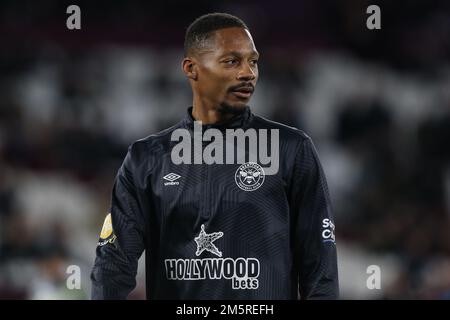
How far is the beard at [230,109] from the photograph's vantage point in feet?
11.4

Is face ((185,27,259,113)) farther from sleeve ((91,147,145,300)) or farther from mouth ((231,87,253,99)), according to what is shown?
sleeve ((91,147,145,300))

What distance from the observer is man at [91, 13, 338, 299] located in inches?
132

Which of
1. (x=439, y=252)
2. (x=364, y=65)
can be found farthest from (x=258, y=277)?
(x=364, y=65)

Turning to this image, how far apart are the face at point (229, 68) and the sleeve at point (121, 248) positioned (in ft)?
1.42

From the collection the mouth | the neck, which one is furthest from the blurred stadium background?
the mouth

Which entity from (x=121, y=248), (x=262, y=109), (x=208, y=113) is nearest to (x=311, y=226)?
(x=208, y=113)

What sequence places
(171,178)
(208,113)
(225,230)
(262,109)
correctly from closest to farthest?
(225,230) → (171,178) → (208,113) → (262,109)

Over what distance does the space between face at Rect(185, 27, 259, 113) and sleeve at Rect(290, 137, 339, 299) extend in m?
0.29

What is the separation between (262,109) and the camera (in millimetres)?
9336

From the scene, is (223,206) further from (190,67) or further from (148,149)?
(190,67)

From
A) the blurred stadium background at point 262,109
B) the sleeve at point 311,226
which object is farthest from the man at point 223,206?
the blurred stadium background at point 262,109

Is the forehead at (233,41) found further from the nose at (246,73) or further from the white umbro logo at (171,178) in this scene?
the white umbro logo at (171,178)

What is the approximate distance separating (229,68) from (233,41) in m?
0.10
